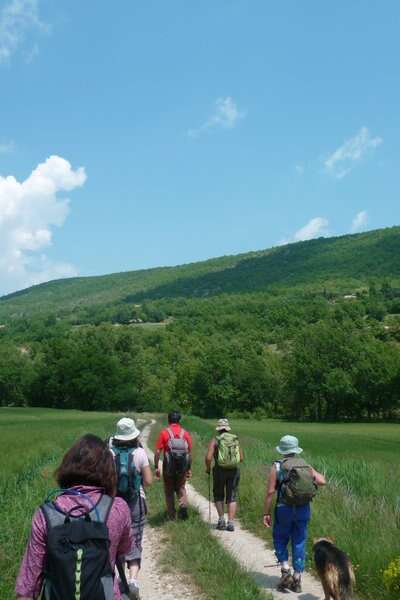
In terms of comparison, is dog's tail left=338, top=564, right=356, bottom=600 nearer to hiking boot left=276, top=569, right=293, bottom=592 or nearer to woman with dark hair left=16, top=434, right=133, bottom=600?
hiking boot left=276, top=569, right=293, bottom=592

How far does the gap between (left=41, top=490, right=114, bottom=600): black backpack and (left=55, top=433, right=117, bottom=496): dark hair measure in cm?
29

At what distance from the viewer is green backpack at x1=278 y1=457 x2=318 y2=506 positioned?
22.7 ft

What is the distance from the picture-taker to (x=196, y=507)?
11922mm

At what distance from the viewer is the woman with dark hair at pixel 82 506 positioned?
10.4 ft

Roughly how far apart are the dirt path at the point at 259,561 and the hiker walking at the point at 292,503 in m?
0.18

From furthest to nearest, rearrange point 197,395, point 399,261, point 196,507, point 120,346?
point 399,261, point 120,346, point 197,395, point 196,507

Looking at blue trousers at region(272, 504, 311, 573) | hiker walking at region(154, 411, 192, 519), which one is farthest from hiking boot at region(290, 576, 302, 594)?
hiker walking at region(154, 411, 192, 519)

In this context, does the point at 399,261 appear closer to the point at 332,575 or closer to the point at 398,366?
the point at 398,366

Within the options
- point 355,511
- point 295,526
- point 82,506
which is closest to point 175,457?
point 355,511

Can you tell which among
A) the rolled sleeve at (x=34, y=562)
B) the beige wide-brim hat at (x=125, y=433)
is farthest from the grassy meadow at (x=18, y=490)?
the rolled sleeve at (x=34, y=562)

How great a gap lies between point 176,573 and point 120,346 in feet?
354

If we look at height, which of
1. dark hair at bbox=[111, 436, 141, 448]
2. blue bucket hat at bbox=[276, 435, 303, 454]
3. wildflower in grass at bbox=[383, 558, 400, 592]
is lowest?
wildflower in grass at bbox=[383, 558, 400, 592]

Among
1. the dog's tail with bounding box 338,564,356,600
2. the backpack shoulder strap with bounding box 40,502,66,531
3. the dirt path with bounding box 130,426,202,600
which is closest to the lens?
the backpack shoulder strap with bounding box 40,502,66,531

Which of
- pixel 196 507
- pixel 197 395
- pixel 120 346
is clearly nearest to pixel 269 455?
pixel 196 507
